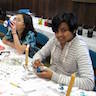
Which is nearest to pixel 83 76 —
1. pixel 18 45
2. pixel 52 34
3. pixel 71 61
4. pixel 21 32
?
pixel 71 61

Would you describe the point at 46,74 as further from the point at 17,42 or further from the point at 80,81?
the point at 17,42

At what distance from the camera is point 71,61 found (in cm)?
184

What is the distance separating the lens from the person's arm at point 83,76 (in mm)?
1585

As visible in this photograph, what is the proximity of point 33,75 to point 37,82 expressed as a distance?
0.11m

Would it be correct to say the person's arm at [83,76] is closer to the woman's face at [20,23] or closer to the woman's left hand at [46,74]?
the woman's left hand at [46,74]

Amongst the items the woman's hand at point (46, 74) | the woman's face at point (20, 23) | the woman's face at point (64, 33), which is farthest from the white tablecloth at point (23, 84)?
the woman's face at point (20, 23)

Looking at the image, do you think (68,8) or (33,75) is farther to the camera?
(68,8)

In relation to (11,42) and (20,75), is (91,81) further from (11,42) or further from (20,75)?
(11,42)

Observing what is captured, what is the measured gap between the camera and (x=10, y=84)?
154cm

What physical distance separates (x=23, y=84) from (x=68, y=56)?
49 centimetres

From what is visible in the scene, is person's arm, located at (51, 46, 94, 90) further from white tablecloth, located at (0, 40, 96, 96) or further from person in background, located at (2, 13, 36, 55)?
person in background, located at (2, 13, 36, 55)

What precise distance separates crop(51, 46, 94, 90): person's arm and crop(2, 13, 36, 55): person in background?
0.84m

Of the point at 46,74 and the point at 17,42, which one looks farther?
the point at 17,42

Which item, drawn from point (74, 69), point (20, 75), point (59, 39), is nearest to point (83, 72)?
point (74, 69)
